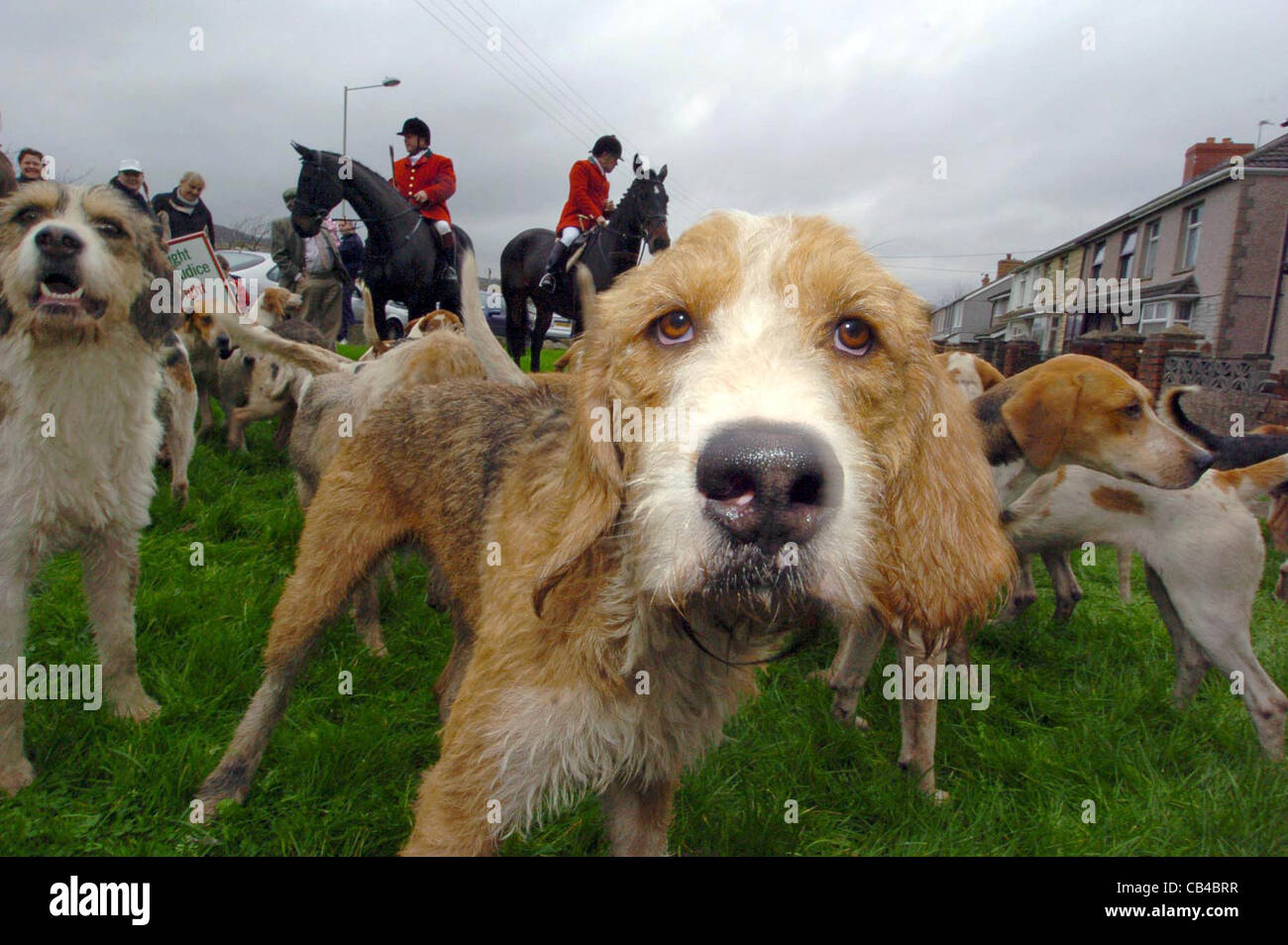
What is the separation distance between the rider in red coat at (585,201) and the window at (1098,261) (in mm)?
29913

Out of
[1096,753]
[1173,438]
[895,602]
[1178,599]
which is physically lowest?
[1096,753]

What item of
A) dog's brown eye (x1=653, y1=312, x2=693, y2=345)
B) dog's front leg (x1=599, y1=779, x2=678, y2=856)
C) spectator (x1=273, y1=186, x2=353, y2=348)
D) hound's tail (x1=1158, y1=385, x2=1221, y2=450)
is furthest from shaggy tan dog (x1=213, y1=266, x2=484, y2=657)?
spectator (x1=273, y1=186, x2=353, y2=348)

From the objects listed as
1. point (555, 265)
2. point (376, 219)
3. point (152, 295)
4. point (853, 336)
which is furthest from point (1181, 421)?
point (376, 219)

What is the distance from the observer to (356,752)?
3148 millimetres

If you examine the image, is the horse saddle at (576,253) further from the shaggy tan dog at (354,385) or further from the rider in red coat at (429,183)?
the shaggy tan dog at (354,385)

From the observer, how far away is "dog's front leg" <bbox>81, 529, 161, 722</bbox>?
10.9 ft

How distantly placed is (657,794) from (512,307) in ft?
35.6

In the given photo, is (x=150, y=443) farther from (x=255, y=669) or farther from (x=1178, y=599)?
(x=1178, y=599)

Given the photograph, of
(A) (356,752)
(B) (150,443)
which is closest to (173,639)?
(B) (150,443)

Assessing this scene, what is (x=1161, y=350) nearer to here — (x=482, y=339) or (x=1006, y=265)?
(x=482, y=339)

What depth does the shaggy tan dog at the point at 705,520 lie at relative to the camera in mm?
1387

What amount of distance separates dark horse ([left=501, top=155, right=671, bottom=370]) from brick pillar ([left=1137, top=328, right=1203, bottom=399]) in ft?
22.8

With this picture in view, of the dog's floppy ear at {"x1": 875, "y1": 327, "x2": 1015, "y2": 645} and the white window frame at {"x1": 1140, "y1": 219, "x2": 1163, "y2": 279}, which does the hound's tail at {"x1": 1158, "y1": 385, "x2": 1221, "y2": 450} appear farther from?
the white window frame at {"x1": 1140, "y1": 219, "x2": 1163, "y2": 279}
